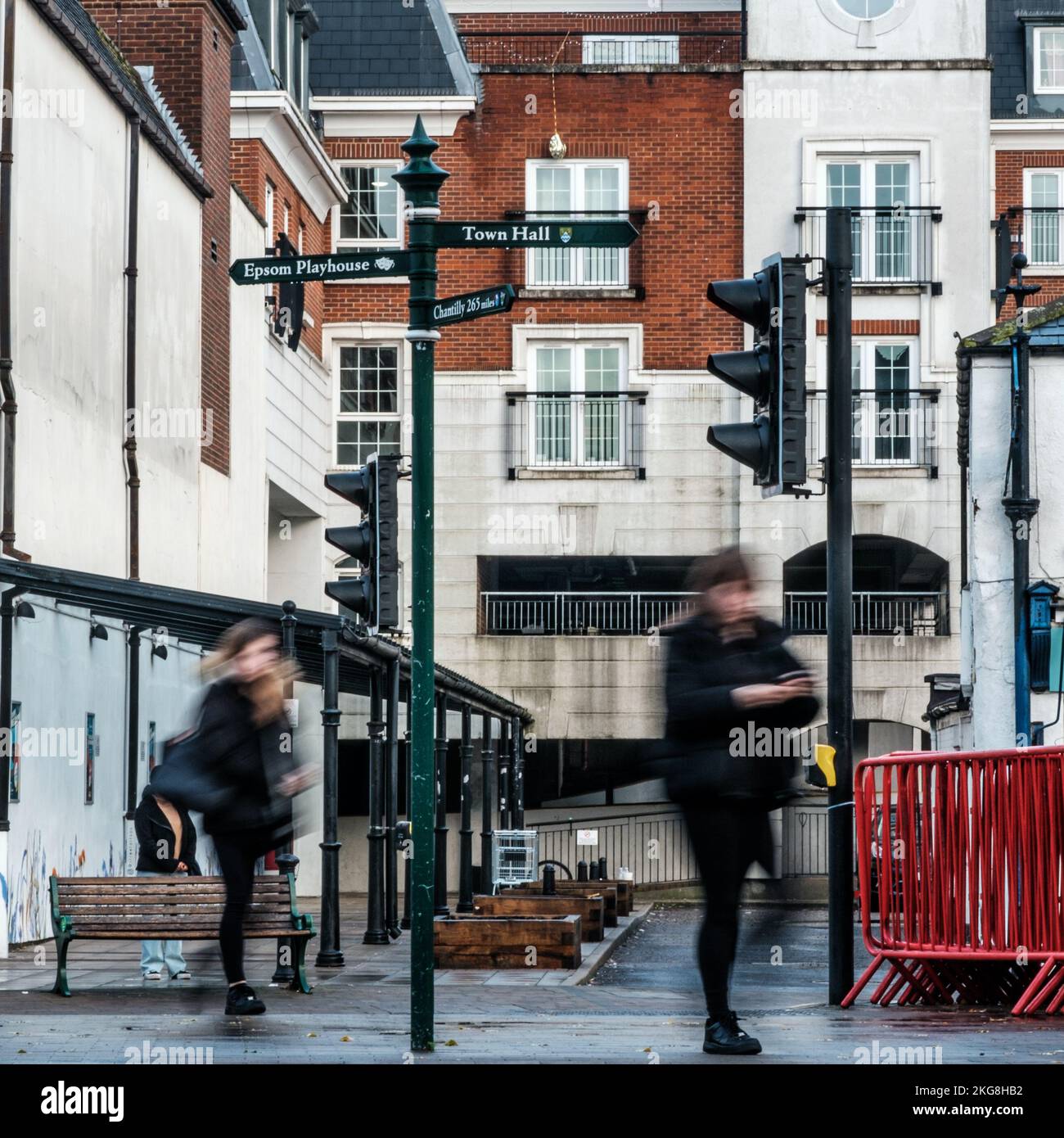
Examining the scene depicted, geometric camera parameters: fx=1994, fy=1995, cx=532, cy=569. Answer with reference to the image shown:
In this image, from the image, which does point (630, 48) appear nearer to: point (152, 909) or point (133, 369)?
point (133, 369)

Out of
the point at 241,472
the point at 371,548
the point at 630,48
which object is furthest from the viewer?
the point at 630,48

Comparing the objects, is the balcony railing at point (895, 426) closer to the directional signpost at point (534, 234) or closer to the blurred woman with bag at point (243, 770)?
the blurred woman with bag at point (243, 770)

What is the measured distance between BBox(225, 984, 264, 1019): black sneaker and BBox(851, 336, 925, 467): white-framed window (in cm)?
2694

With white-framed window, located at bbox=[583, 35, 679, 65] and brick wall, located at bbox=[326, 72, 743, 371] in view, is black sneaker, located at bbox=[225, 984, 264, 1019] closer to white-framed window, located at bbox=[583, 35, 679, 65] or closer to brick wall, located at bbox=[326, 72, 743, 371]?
brick wall, located at bbox=[326, 72, 743, 371]

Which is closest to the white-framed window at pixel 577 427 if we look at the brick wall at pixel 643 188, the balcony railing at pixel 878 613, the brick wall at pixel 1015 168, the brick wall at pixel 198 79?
the brick wall at pixel 643 188

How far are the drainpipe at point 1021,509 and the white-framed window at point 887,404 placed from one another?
56.6ft

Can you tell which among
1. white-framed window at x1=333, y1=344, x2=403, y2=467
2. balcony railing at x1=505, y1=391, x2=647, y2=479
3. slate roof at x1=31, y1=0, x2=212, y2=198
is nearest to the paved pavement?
slate roof at x1=31, y1=0, x2=212, y2=198

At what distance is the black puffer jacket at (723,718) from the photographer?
303 inches

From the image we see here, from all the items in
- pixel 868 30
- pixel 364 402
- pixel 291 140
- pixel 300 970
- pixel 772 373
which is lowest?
pixel 300 970

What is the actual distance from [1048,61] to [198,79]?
22.2 meters

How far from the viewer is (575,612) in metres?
36.6

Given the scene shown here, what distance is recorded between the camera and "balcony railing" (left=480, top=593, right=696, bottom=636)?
36.0 m

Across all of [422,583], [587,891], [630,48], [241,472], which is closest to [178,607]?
[422,583]

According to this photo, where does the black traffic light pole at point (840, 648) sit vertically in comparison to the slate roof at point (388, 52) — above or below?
below
